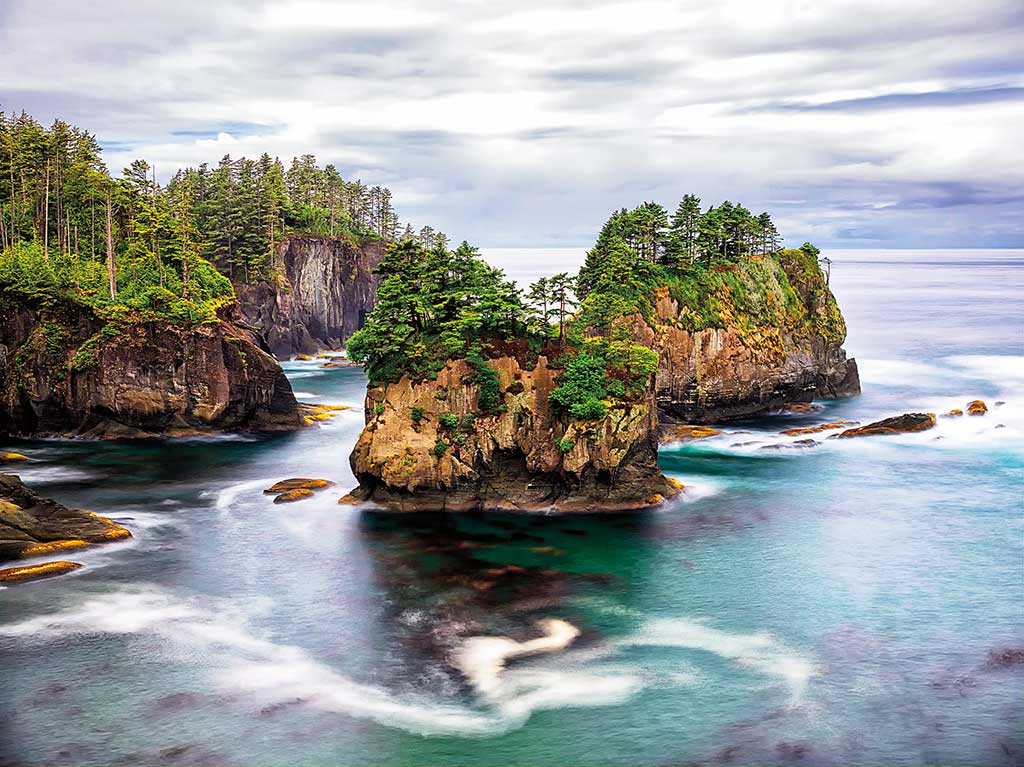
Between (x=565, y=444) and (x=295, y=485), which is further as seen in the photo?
(x=295, y=485)

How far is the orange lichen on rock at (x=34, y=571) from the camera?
175 feet

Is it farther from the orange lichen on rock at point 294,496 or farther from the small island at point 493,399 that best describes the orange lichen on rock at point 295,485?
the small island at point 493,399

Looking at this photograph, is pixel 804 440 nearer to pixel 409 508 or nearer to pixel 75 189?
pixel 409 508

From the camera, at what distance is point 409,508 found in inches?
2653

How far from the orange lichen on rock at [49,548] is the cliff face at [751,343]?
5422 centimetres

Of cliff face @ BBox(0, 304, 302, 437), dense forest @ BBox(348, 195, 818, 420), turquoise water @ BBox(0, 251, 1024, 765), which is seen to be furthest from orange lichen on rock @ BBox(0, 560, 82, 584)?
cliff face @ BBox(0, 304, 302, 437)

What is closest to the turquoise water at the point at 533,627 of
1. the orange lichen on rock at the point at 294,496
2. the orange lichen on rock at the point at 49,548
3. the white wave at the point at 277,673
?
the white wave at the point at 277,673

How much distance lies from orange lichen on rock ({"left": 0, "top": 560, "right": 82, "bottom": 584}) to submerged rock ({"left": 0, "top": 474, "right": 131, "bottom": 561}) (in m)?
2.14

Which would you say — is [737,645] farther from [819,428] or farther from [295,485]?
[819,428]

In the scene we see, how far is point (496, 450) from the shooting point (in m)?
67.8

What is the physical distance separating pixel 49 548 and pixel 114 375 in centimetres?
3655

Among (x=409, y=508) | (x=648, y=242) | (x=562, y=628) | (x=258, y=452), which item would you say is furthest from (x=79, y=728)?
(x=648, y=242)

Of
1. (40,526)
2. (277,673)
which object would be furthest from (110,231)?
(277,673)

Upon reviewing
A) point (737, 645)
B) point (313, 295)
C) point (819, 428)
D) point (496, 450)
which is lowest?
point (737, 645)
